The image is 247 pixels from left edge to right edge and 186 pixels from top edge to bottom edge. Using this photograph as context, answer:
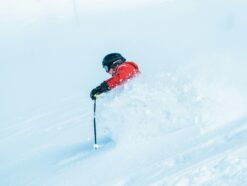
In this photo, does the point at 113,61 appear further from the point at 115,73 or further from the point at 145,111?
the point at 145,111

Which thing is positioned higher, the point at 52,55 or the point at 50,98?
the point at 52,55

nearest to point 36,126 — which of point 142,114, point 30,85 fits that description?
point 142,114

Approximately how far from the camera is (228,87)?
8.34 meters

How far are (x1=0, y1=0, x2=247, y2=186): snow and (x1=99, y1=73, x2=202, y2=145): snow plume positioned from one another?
0.05ft

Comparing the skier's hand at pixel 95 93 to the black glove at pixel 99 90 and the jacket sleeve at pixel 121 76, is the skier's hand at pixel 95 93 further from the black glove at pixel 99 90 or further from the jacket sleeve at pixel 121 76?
the jacket sleeve at pixel 121 76

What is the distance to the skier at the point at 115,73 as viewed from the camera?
23.7 ft

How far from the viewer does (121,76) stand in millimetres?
7277

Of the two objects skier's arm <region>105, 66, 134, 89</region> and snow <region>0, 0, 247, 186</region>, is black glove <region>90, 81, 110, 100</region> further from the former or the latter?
snow <region>0, 0, 247, 186</region>

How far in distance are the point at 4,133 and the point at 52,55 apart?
5.18 meters

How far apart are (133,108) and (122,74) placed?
63 cm

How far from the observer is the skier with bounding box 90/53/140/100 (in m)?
7.21

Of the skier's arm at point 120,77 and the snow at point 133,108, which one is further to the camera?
the skier's arm at point 120,77

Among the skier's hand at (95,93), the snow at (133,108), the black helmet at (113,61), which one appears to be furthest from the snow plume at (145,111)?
the skier's hand at (95,93)

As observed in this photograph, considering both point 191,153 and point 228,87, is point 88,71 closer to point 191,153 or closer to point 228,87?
point 228,87
